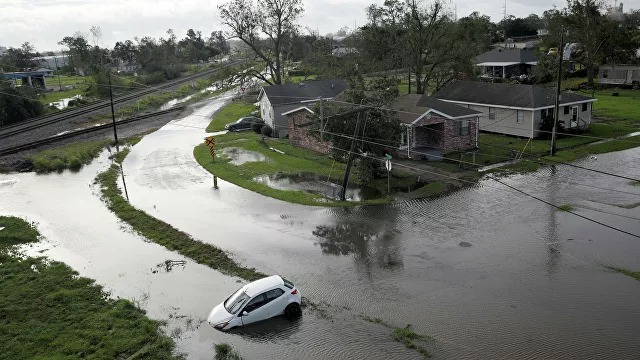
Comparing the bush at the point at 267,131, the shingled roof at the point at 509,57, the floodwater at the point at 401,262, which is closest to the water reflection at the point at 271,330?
the floodwater at the point at 401,262

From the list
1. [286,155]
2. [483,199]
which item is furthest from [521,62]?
[483,199]

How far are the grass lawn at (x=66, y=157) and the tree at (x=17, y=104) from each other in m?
17.0

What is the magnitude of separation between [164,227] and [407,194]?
41.9 ft

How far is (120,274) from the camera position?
2103 cm

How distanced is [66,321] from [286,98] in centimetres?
3504

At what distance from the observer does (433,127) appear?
37781 millimetres

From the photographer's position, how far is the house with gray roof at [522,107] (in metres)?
39.9

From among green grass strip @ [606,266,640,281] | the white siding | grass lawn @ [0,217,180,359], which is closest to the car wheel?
grass lawn @ [0,217,180,359]

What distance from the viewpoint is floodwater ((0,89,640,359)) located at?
15336 millimetres

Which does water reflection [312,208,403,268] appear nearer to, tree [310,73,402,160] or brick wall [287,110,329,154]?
tree [310,73,402,160]

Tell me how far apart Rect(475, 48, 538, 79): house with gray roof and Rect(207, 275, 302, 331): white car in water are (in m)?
66.3

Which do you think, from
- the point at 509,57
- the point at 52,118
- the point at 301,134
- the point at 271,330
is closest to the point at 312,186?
the point at 301,134

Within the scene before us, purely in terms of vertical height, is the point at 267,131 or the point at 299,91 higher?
the point at 299,91

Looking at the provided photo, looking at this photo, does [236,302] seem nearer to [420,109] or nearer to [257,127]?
[420,109]
